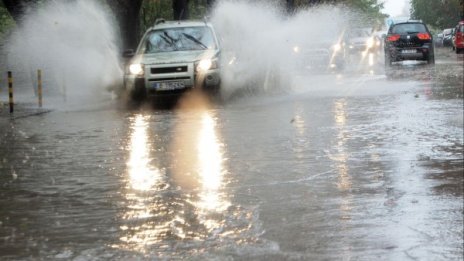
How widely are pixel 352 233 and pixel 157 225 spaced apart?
1.56 m

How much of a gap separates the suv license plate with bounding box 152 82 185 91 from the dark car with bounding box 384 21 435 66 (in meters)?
20.0

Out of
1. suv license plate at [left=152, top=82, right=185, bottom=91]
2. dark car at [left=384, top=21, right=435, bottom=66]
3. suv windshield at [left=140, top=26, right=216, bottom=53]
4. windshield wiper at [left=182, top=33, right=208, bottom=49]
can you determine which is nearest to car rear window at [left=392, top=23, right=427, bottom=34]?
dark car at [left=384, top=21, right=435, bottom=66]

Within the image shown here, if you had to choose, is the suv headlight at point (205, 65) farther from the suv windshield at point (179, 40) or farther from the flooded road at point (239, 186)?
the flooded road at point (239, 186)

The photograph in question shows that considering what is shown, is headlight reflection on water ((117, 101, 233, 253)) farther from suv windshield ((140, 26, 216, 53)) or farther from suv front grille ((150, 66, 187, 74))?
suv windshield ((140, 26, 216, 53))

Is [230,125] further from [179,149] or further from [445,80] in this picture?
[445,80]

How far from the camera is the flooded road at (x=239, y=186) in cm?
679

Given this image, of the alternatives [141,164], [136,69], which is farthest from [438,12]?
[141,164]

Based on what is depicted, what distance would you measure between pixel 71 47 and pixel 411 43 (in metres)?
15.4

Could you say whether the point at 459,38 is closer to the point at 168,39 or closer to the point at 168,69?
the point at 168,39

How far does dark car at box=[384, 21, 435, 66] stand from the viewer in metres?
38.6

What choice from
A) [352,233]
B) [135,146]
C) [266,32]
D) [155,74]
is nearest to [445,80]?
[266,32]

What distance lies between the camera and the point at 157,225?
7559 millimetres

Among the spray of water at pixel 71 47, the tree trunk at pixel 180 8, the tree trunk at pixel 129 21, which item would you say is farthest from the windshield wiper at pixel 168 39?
the tree trunk at pixel 180 8

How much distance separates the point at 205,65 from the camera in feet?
67.4
